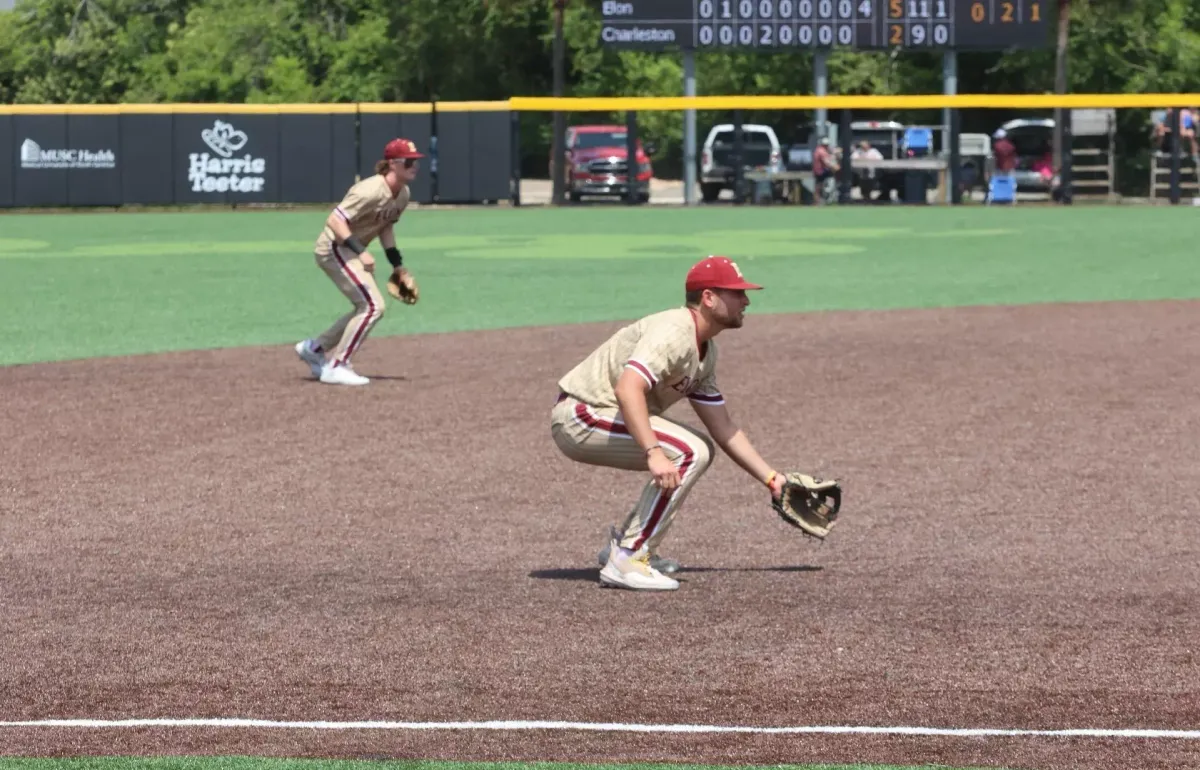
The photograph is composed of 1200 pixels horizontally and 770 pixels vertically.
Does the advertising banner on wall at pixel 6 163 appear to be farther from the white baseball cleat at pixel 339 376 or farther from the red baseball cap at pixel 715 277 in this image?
the red baseball cap at pixel 715 277

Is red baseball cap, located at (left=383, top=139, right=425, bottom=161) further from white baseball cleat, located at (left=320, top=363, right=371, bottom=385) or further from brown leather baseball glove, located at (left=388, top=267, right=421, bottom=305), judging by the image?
white baseball cleat, located at (left=320, top=363, right=371, bottom=385)

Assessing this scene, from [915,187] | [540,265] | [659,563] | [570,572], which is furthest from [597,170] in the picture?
[659,563]

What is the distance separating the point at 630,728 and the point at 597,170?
37.0 meters

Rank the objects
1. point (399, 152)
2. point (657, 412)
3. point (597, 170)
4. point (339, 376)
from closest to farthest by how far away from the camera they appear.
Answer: point (657, 412), point (399, 152), point (339, 376), point (597, 170)

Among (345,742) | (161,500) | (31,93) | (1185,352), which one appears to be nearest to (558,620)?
(345,742)

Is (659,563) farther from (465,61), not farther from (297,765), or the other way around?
(465,61)

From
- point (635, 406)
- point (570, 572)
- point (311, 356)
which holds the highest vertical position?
point (635, 406)

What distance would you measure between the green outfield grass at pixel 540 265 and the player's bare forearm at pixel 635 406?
391 inches

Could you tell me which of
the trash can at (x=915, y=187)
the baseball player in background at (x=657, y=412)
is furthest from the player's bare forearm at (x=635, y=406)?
the trash can at (x=915, y=187)

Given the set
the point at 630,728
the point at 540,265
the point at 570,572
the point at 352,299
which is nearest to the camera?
the point at 630,728

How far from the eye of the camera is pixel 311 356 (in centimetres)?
1454

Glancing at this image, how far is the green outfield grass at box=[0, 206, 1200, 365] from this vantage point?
19734 millimetres

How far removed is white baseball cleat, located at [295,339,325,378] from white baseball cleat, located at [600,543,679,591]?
6.93 meters

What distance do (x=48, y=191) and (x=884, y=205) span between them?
16718 millimetres
